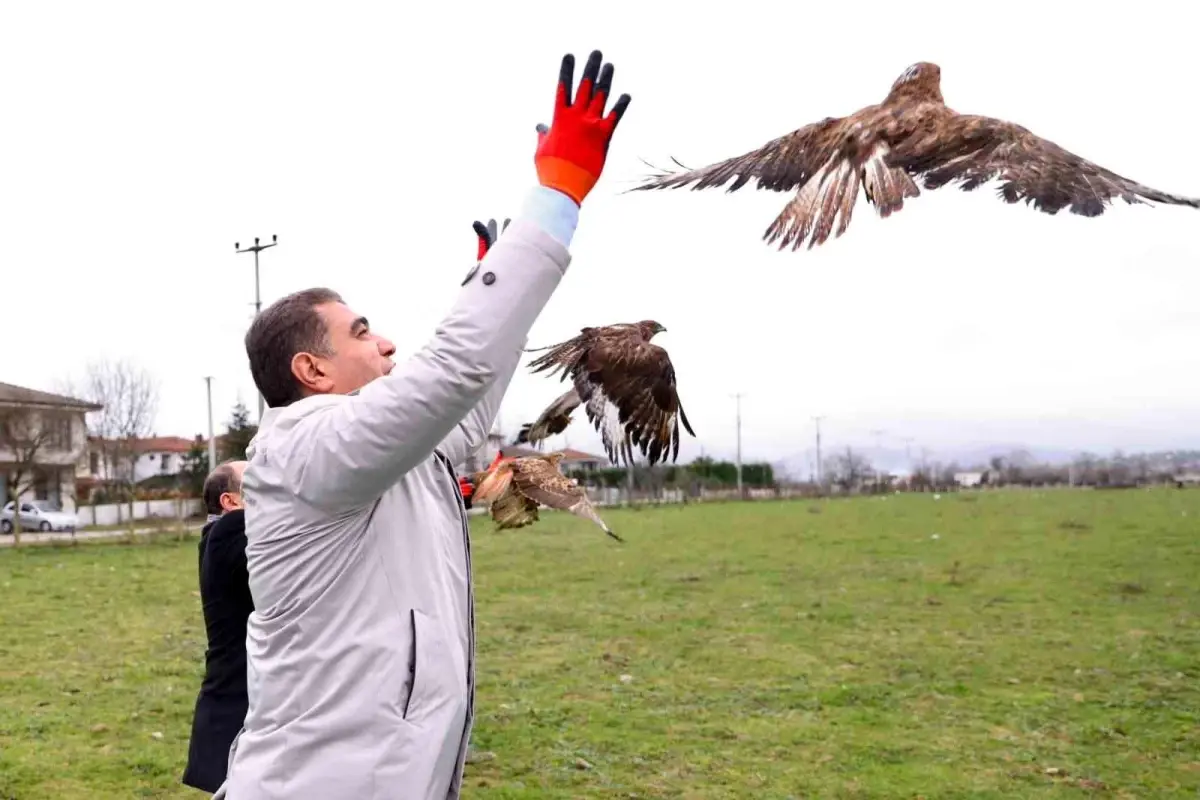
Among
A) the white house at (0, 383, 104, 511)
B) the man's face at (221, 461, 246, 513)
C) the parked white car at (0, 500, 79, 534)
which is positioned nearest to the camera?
the man's face at (221, 461, 246, 513)

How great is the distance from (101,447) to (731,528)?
29.4 meters

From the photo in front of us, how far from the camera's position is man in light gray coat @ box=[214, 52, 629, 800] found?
5.14ft

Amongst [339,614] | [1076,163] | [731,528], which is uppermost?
[1076,163]

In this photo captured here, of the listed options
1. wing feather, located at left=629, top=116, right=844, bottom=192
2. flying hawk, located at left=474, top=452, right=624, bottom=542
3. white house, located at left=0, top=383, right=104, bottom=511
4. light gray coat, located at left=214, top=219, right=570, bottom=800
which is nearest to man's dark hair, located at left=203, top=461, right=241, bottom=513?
flying hawk, located at left=474, top=452, right=624, bottom=542

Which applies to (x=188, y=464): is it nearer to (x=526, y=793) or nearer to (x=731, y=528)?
(x=731, y=528)

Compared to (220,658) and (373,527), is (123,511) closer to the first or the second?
(220,658)

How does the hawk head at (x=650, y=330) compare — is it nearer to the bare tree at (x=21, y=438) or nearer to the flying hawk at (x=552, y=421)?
the flying hawk at (x=552, y=421)

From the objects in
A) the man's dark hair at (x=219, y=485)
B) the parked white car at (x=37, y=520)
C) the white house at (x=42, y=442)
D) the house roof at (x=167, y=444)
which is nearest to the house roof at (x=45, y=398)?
the white house at (x=42, y=442)

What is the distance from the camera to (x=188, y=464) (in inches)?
1802

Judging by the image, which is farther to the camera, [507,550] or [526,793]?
[507,550]

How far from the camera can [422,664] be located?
1.75 metres

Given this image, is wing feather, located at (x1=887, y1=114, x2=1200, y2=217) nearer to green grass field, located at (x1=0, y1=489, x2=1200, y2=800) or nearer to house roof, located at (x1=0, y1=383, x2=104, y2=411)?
green grass field, located at (x1=0, y1=489, x2=1200, y2=800)

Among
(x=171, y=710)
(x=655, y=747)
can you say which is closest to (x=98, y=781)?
(x=171, y=710)

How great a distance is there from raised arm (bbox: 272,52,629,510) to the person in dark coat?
6.54ft
